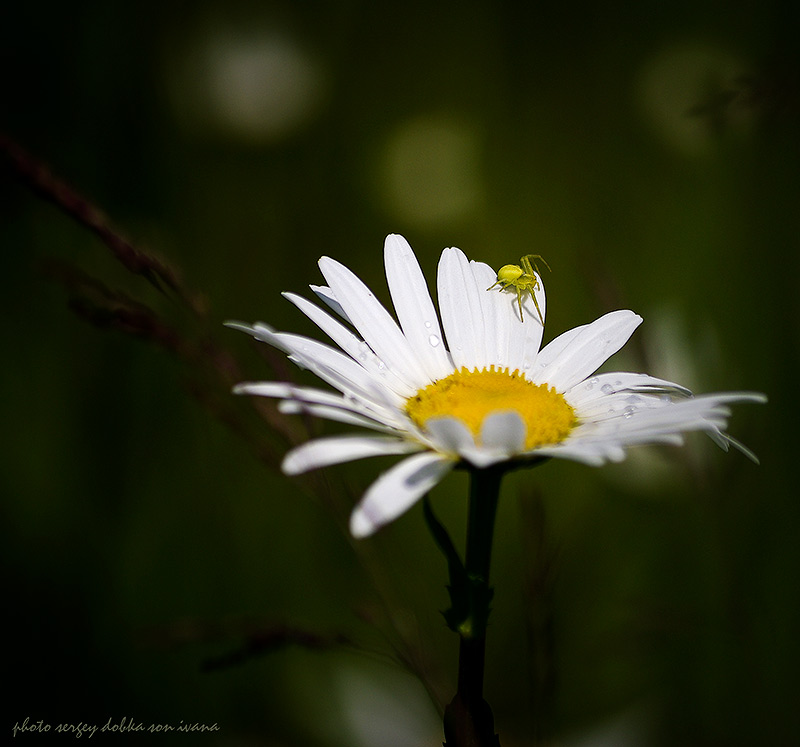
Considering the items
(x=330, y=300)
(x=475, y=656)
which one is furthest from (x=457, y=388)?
(x=475, y=656)

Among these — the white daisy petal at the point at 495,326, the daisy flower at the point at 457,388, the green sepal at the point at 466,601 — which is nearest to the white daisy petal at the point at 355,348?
the daisy flower at the point at 457,388

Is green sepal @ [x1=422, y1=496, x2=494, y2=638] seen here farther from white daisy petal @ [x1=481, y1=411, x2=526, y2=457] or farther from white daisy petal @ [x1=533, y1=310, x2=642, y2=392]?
white daisy petal @ [x1=533, y1=310, x2=642, y2=392]

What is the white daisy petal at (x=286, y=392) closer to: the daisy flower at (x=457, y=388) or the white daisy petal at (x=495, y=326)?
the daisy flower at (x=457, y=388)

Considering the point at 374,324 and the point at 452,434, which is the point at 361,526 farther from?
the point at 374,324

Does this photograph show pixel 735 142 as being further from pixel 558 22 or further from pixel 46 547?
pixel 46 547

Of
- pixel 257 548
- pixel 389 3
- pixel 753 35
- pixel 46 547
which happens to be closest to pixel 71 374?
pixel 46 547

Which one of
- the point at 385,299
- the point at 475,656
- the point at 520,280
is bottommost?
the point at 475,656

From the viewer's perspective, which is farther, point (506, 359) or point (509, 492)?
point (509, 492)
